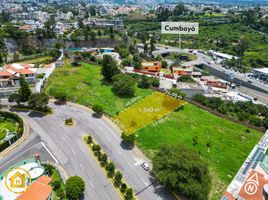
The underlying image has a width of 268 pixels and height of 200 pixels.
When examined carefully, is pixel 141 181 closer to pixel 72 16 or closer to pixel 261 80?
pixel 261 80

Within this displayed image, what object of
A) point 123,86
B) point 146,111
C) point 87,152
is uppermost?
point 123,86

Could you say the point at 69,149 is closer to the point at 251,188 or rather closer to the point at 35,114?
the point at 35,114

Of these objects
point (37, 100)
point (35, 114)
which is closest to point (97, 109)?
point (37, 100)

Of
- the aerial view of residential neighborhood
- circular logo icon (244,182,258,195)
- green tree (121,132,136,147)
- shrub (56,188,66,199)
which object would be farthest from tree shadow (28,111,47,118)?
circular logo icon (244,182,258,195)

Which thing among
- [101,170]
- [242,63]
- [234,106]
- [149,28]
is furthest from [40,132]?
[149,28]

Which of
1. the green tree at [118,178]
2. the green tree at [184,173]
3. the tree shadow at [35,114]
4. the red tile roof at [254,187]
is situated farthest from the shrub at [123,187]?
the tree shadow at [35,114]

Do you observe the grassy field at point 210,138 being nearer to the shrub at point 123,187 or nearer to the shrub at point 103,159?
the shrub at point 103,159
